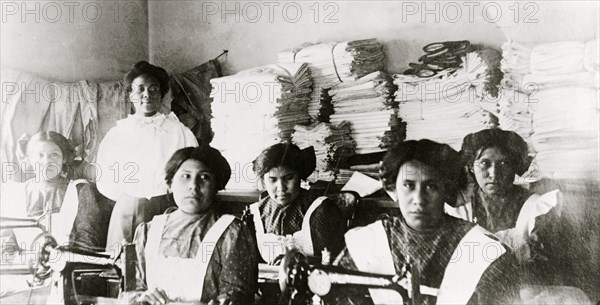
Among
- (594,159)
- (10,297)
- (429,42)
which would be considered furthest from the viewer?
(10,297)

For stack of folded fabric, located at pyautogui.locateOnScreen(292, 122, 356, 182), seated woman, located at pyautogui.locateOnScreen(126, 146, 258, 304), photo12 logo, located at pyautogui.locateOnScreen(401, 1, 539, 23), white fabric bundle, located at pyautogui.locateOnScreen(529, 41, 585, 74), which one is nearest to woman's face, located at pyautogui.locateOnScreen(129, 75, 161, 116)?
seated woman, located at pyautogui.locateOnScreen(126, 146, 258, 304)

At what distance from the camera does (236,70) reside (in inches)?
124

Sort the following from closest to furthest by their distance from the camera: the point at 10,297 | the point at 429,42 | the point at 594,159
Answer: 1. the point at 594,159
2. the point at 429,42
3. the point at 10,297

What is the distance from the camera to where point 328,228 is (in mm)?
2795

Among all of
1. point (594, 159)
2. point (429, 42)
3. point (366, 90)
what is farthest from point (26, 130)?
point (594, 159)

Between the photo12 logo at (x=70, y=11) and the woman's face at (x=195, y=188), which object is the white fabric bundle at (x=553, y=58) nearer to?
the woman's face at (x=195, y=188)

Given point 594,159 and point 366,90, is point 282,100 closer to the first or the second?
point 366,90

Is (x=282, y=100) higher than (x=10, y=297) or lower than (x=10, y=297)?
higher

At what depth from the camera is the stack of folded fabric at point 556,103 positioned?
8.38 ft

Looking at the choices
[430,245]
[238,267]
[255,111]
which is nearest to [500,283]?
[430,245]

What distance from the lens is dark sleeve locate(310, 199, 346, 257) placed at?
2.78 m

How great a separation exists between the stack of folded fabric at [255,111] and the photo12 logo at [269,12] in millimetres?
242

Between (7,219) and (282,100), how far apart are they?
142cm

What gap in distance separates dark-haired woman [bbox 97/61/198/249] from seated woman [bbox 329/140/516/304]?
973 mm
